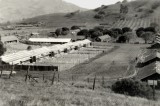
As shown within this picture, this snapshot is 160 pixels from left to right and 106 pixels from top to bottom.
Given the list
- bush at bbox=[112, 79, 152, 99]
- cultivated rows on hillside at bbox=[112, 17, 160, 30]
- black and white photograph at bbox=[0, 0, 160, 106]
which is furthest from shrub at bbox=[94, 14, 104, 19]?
bush at bbox=[112, 79, 152, 99]

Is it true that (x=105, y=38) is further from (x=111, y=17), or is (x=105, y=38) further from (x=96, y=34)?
(x=111, y=17)

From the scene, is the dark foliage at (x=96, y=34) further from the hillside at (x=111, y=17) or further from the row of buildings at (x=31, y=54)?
the hillside at (x=111, y=17)

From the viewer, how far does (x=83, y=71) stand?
146 ft

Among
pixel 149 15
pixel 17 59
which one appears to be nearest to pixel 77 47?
pixel 17 59

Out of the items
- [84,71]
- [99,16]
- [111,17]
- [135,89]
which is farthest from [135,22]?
[135,89]

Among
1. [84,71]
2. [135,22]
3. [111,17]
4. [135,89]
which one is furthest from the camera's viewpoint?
[111,17]

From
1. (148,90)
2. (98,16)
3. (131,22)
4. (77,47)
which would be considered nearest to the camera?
(148,90)

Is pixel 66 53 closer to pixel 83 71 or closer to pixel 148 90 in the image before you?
pixel 83 71

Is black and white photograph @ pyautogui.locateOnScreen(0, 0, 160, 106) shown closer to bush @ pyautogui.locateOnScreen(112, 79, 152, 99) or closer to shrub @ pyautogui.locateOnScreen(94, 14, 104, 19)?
bush @ pyautogui.locateOnScreen(112, 79, 152, 99)

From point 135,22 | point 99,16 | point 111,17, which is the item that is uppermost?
point 99,16

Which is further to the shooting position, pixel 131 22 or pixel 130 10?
pixel 130 10

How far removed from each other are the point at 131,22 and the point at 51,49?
77.2 m

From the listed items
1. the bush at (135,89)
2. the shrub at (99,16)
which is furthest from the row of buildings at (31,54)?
the shrub at (99,16)

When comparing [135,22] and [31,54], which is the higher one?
[135,22]
